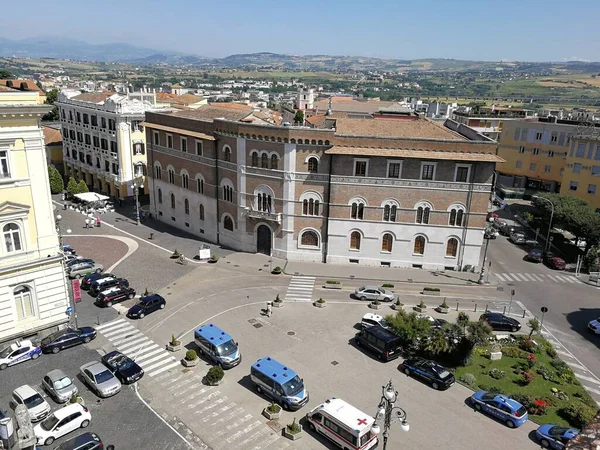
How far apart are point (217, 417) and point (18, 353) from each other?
15431 mm

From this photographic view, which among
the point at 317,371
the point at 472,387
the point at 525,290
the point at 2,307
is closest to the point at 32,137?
the point at 2,307

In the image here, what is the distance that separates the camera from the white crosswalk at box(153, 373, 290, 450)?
2597cm

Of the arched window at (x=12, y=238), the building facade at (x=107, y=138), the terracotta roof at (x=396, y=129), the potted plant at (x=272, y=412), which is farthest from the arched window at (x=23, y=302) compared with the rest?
the building facade at (x=107, y=138)

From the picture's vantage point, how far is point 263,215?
52656 millimetres

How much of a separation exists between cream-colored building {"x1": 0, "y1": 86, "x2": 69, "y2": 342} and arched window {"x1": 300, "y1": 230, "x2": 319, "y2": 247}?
996 inches

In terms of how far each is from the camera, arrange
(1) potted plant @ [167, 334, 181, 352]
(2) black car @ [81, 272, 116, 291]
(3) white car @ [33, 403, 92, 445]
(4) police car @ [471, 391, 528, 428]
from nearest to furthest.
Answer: (3) white car @ [33, 403, 92, 445]
(4) police car @ [471, 391, 528, 428]
(1) potted plant @ [167, 334, 181, 352]
(2) black car @ [81, 272, 116, 291]

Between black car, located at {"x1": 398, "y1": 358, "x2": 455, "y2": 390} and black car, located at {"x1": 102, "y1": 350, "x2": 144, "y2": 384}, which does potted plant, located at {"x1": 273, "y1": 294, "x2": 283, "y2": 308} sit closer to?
black car, located at {"x1": 398, "y1": 358, "x2": 455, "y2": 390}

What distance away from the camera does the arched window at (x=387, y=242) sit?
51344 millimetres

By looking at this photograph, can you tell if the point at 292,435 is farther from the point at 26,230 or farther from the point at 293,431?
the point at 26,230

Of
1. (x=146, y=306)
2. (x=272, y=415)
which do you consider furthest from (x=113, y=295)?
(x=272, y=415)

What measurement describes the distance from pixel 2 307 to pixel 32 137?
1237cm

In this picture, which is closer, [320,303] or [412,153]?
[320,303]

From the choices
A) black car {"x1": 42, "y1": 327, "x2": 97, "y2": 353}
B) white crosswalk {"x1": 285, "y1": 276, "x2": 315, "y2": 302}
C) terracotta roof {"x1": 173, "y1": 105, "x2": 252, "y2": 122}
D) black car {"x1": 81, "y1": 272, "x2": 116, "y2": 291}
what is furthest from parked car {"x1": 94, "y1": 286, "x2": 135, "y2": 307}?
terracotta roof {"x1": 173, "y1": 105, "x2": 252, "y2": 122}

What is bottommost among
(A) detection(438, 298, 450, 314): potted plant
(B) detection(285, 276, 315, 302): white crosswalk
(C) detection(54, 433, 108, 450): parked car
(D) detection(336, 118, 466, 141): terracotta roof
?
(B) detection(285, 276, 315, 302): white crosswalk
